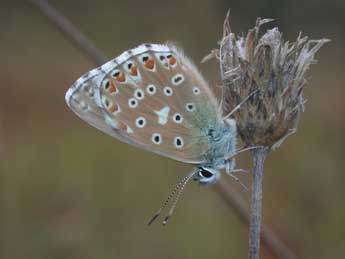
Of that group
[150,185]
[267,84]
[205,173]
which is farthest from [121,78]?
[150,185]

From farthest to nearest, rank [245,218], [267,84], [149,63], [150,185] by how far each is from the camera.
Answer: [150,185]
[245,218]
[149,63]
[267,84]

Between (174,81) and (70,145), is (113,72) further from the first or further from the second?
(70,145)

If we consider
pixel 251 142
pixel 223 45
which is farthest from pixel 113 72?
pixel 251 142

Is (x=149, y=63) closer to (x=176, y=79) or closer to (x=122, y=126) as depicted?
(x=176, y=79)

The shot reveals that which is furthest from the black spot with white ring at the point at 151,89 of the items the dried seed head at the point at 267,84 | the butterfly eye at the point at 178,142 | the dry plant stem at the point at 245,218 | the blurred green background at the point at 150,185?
the blurred green background at the point at 150,185

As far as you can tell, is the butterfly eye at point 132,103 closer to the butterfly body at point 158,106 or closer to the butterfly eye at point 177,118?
the butterfly body at point 158,106

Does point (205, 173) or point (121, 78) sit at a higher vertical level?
point (121, 78)
